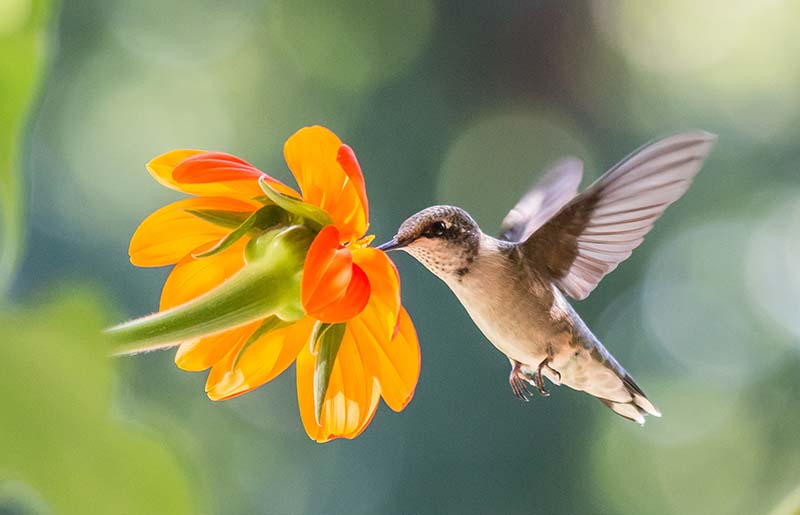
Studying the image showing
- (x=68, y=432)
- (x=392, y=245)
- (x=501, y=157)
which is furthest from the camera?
(x=501, y=157)

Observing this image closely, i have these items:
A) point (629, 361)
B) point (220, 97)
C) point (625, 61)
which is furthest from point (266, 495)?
point (625, 61)

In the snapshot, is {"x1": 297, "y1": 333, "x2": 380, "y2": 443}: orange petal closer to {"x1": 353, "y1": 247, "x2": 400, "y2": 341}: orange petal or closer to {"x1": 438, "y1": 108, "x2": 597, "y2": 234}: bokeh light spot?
{"x1": 353, "y1": 247, "x2": 400, "y2": 341}: orange petal

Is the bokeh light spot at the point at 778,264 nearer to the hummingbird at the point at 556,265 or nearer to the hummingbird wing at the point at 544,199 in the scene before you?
the hummingbird wing at the point at 544,199

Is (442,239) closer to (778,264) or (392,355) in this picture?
(392,355)

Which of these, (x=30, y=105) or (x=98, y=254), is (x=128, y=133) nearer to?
(x=98, y=254)

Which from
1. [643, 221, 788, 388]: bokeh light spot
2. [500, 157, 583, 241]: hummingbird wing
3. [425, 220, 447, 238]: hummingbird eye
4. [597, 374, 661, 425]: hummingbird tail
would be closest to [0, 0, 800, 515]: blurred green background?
[643, 221, 788, 388]: bokeh light spot

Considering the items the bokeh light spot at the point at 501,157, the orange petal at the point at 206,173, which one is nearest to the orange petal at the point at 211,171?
the orange petal at the point at 206,173

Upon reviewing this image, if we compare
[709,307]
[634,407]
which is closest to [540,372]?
[634,407]
